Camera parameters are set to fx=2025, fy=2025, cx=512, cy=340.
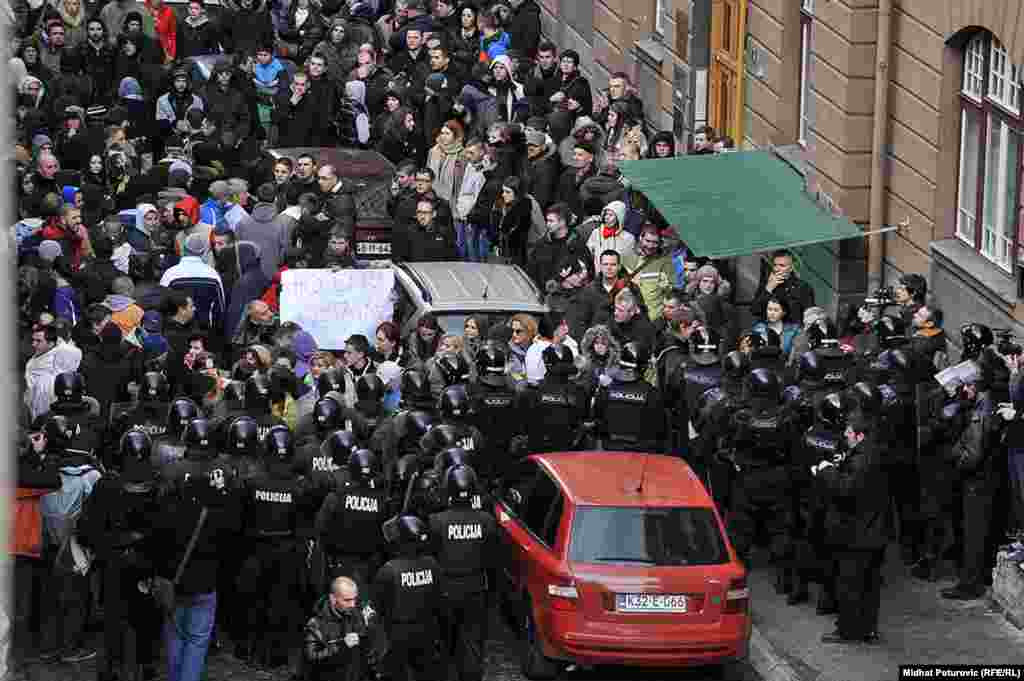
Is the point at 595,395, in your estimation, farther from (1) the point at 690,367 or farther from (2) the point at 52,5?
(2) the point at 52,5

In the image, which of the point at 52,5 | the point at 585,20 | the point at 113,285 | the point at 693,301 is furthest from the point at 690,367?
the point at 585,20

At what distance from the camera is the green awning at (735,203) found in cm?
1723

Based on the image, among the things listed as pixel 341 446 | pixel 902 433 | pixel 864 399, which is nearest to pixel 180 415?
pixel 341 446

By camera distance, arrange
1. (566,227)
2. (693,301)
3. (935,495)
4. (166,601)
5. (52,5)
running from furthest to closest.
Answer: (52,5)
(566,227)
(693,301)
(935,495)
(166,601)

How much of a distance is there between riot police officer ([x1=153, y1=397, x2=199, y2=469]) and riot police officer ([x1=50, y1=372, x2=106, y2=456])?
42cm

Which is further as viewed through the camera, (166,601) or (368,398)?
(368,398)

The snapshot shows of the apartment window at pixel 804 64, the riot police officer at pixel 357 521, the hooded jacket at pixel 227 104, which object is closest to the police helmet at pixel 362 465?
the riot police officer at pixel 357 521

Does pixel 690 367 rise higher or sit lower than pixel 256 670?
→ higher

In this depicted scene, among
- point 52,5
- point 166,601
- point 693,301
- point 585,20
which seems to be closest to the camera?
point 166,601

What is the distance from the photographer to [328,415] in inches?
508

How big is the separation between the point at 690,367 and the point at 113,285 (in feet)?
16.4

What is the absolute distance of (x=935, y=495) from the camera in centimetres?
1367

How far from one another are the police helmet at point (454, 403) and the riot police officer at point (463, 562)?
1751 mm

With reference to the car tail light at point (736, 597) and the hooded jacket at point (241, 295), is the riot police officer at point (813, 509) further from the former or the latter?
the hooded jacket at point (241, 295)
